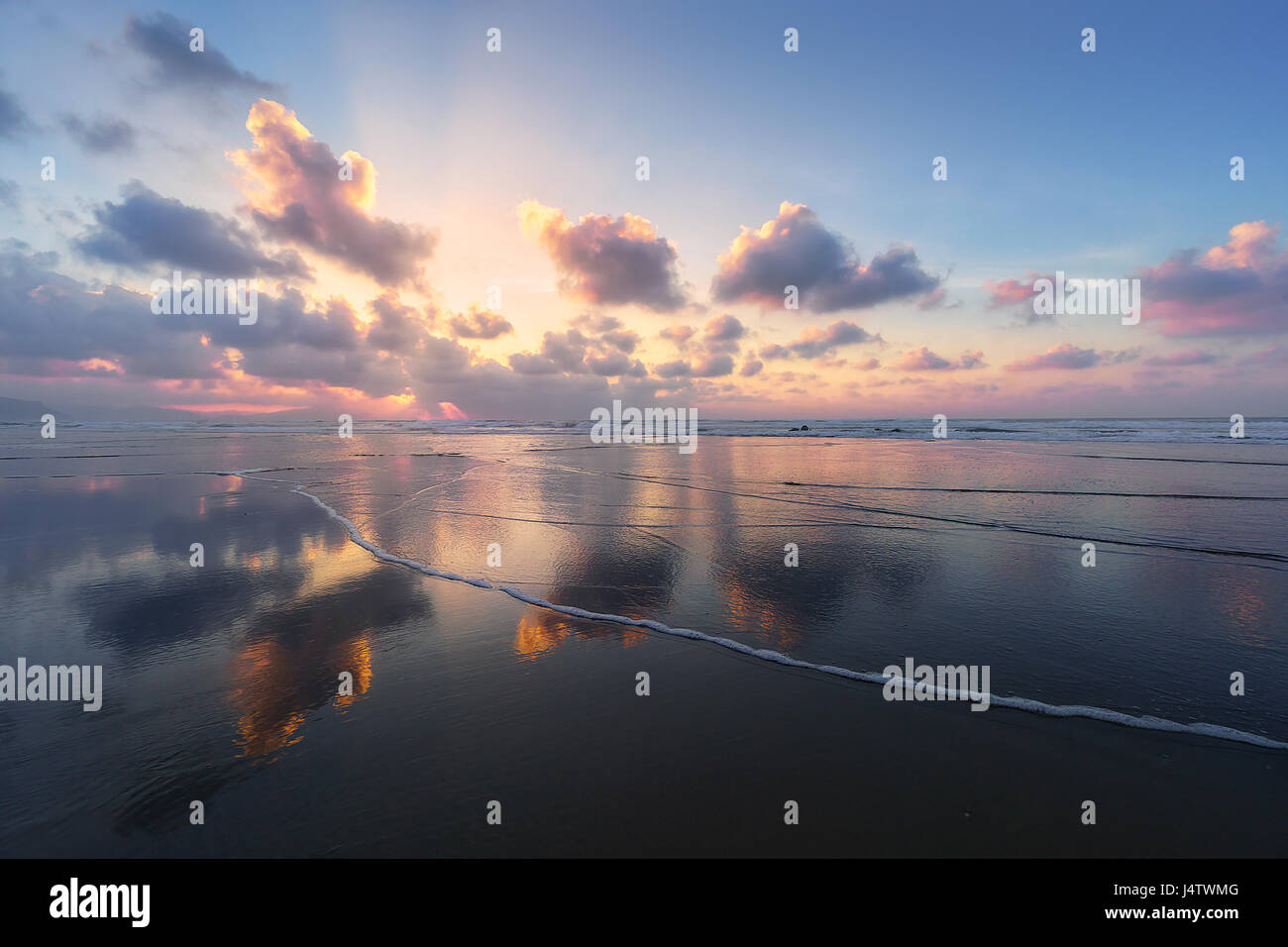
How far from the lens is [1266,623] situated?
5676mm

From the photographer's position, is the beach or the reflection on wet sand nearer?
the beach

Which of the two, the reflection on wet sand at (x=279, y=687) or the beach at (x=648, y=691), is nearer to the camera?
the beach at (x=648, y=691)

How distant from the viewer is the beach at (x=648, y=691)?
2.99 meters

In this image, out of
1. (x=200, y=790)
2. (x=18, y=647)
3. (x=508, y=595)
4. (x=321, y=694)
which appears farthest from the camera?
(x=508, y=595)

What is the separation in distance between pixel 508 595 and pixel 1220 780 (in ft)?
21.4

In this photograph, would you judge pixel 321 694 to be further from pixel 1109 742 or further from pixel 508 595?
pixel 1109 742

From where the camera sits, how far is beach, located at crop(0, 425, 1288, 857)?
9.80 ft

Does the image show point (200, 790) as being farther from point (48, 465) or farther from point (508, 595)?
point (48, 465)

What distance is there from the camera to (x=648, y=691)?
176 inches

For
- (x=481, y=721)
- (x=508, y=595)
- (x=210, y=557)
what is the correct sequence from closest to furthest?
(x=481, y=721)
(x=508, y=595)
(x=210, y=557)

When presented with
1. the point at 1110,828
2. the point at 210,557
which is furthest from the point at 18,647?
the point at 1110,828
